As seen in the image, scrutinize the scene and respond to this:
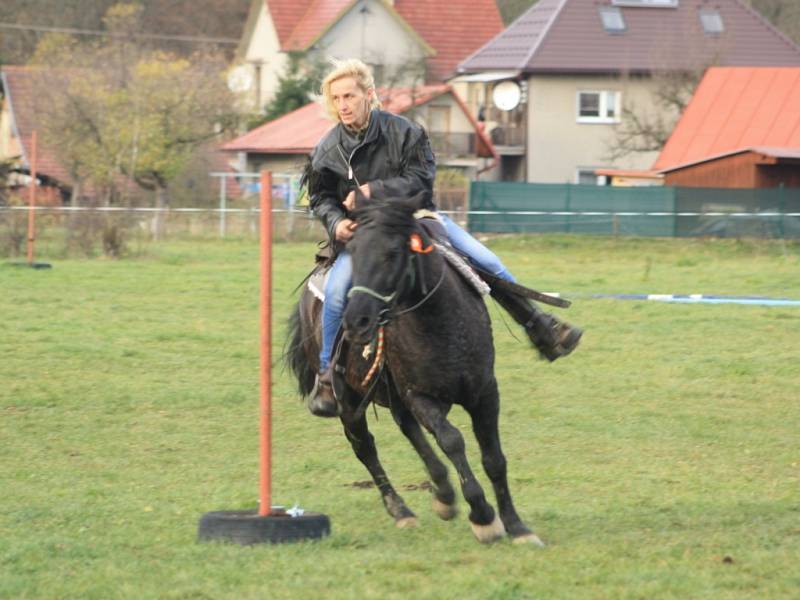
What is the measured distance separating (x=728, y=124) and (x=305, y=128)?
16.5m

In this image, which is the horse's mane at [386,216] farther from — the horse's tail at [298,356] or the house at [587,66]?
the house at [587,66]

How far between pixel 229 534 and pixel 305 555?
0.46 m

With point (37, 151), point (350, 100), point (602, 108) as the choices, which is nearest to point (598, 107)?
point (602, 108)

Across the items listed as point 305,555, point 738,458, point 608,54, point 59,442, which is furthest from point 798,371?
point 608,54

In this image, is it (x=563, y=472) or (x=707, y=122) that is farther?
(x=707, y=122)

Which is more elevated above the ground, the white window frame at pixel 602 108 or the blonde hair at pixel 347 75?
the white window frame at pixel 602 108

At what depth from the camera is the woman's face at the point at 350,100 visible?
6762mm

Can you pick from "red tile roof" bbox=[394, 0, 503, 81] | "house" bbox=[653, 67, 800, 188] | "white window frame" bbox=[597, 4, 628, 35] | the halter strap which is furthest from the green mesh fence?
"red tile roof" bbox=[394, 0, 503, 81]

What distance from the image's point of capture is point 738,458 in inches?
358

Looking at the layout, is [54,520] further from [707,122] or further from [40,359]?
[707,122]

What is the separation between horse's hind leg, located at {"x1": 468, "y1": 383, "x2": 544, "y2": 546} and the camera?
6.78 m

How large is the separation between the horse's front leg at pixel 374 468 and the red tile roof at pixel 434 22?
5560 cm

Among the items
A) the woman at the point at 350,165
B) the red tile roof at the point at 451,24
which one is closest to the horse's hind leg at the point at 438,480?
the woman at the point at 350,165

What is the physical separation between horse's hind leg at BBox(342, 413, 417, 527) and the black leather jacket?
49.6 inches
